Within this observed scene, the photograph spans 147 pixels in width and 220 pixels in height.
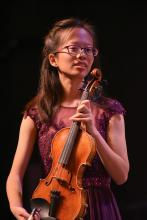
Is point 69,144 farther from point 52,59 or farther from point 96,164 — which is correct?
point 52,59

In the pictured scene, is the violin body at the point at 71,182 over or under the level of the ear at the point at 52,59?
under

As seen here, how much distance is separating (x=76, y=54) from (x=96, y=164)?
0.41 m

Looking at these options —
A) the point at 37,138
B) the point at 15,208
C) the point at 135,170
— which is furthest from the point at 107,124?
the point at 135,170

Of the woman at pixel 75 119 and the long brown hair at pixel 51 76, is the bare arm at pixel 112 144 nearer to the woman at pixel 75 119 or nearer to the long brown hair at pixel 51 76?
the woman at pixel 75 119

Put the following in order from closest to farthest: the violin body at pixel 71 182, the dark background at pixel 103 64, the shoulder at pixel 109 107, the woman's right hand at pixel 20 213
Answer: the violin body at pixel 71 182
the woman's right hand at pixel 20 213
the shoulder at pixel 109 107
the dark background at pixel 103 64

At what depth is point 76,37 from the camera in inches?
70.5

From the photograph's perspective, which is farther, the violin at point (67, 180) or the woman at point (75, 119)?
the woman at point (75, 119)

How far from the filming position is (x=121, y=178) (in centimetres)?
170

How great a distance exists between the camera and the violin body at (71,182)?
1.53 m

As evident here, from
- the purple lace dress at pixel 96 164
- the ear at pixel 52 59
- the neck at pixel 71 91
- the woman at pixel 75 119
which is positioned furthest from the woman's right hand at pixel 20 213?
the ear at pixel 52 59

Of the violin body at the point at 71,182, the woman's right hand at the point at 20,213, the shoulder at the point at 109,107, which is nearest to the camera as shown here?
the violin body at the point at 71,182

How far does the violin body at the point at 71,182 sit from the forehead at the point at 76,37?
1.21 ft

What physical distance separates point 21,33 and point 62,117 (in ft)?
4.16

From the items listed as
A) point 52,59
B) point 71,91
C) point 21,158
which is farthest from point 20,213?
point 52,59
